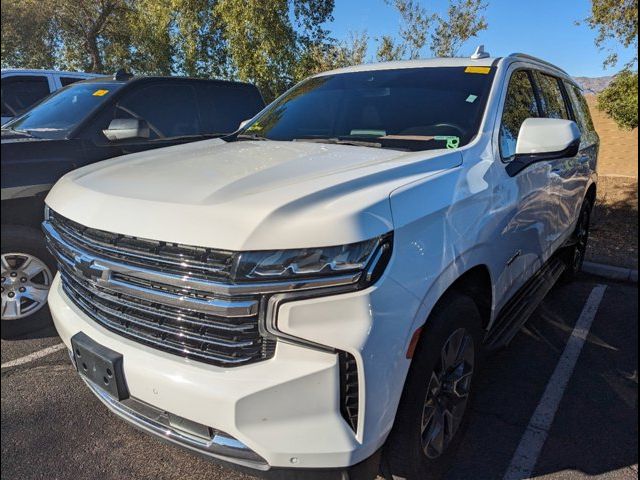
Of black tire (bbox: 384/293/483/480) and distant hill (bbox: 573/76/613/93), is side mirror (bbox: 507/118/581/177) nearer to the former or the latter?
black tire (bbox: 384/293/483/480)

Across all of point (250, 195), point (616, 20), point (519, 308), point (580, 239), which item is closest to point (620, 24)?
point (616, 20)

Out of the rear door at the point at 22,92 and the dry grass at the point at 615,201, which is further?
the dry grass at the point at 615,201

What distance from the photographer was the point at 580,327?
4.01 metres

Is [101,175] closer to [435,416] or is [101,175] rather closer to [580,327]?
[435,416]

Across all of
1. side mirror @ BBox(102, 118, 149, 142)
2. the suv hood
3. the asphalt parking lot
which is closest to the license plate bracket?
the suv hood

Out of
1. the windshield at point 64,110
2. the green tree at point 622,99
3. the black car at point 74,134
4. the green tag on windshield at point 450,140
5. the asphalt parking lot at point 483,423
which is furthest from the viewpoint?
the green tree at point 622,99

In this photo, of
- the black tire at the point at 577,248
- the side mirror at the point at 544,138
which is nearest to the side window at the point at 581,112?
the black tire at the point at 577,248

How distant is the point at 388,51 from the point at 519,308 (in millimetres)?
1992

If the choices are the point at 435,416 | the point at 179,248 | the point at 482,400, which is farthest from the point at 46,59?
the point at 482,400

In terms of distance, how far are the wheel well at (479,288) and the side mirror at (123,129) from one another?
3.01 meters

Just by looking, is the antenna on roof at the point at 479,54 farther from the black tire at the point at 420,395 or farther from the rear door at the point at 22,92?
the rear door at the point at 22,92

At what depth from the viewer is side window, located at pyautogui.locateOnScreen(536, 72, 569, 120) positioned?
3688 millimetres

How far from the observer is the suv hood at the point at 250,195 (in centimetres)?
158

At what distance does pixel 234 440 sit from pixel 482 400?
183 centimetres
